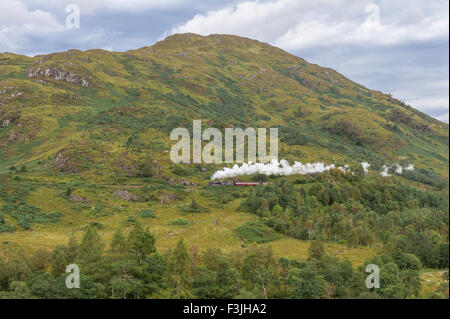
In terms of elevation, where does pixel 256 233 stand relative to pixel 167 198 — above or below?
below

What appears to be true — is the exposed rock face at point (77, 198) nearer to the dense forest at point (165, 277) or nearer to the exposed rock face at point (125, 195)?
the exposed rock face at point (125, 195)

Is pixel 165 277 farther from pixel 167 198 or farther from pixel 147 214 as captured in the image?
pixel 167 198

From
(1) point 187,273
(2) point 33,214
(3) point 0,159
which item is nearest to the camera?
(1) point 187,273

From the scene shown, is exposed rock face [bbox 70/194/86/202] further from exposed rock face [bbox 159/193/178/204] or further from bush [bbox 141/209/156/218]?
exposed rock face [bbox 159/193/178/204]

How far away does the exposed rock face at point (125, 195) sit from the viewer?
135m

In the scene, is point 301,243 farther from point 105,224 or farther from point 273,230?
point 105,224

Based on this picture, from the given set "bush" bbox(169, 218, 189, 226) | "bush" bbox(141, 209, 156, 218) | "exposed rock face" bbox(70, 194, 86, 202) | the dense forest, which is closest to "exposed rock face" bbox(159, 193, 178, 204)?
"bush" bbox(141, 209, 156, 218)

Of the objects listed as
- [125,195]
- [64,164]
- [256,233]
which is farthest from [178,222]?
[64,164]

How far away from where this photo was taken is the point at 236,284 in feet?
187

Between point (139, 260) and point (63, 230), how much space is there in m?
53.3

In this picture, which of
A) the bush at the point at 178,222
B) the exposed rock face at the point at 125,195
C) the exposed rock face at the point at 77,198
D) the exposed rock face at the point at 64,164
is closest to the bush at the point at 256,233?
the bush at the point at 178,222

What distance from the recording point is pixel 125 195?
135875mm

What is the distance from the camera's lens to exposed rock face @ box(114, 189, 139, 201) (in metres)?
135

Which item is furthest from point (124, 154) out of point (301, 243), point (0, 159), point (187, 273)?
point (187, 273)
